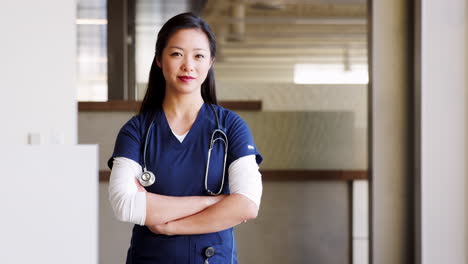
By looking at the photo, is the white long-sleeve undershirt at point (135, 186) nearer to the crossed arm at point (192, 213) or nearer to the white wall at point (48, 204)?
the crossed arm at point (192, 213)

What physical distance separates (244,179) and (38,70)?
1235 millimetres

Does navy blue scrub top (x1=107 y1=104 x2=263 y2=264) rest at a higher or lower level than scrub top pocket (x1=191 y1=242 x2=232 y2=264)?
higher

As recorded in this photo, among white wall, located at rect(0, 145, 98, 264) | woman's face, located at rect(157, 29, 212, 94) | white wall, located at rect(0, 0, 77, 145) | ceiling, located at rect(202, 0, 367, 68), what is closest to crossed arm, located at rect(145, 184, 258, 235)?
woman's face, located at rect(157, 29, 212, 94)

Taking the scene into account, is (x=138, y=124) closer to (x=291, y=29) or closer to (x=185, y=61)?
(x=185, y=61)

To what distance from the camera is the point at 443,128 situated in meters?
2.54

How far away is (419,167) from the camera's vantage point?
101 inches

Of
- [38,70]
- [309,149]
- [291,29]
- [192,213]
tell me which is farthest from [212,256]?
[291,29]

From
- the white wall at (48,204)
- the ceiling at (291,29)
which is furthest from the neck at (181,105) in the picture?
the ceiling at (291,29)

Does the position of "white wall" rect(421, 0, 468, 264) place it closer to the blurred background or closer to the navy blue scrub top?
the blurred background

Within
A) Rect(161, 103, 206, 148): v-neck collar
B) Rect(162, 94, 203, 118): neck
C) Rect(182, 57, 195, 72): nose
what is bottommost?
Rect(161, 103, 206, 148): v-neck collar

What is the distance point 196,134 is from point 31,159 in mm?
566

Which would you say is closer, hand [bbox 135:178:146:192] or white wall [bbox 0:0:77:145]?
hand [bbox 135:178:146:192]

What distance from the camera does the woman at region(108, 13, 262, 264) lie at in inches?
56.9

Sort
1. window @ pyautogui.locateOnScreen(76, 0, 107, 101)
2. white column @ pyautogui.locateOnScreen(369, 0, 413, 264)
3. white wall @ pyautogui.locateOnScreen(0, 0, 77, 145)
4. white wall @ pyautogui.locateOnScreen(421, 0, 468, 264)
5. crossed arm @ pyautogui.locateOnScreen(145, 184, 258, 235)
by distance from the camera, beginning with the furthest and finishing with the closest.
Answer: window @ pyautogui.locateOnScreen(76, 0, 107, 101) < white column @ pyautogui.locateOnScreen(369, 0, 413, 264) < white wall @ pyautogui.locateOnScreen(421, 0, 468, 264) < white wall @ pyautogui.locateOnScreen(0, 0, 77, 145) < crossed arm @ pyautogui.locateOnScreen(145, 184, 258, 235)
